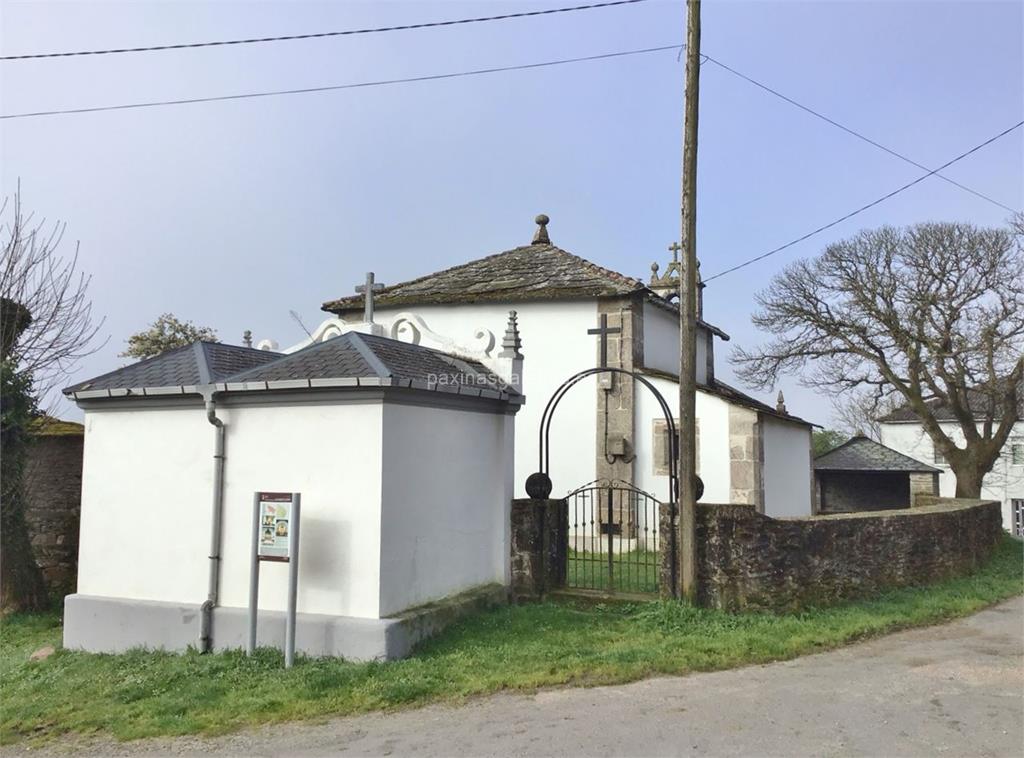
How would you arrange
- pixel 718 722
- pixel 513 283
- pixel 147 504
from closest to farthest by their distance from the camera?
pixel 718 722 < pixel 147 504 < pixel 513 283

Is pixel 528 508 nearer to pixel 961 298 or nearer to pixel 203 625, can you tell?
pixel 203 625

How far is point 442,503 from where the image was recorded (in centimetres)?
874

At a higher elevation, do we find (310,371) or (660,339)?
(660,339)

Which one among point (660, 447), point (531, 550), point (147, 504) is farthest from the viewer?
point (660, 447)

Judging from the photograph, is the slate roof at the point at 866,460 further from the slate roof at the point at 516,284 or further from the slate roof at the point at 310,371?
the slate roof at the point at 310,371

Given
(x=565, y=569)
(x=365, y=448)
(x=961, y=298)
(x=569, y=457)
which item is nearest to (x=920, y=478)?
(x=961, y=298)

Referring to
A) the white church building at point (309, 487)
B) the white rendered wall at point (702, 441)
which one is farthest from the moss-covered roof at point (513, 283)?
the white church building at point (309, 487)

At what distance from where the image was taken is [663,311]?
1784 cm

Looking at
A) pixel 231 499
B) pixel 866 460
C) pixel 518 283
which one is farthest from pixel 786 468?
pixel 231 499

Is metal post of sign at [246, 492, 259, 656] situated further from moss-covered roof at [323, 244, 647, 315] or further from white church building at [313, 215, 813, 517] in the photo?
moss-covered roof at [323, 244, 647, 315]

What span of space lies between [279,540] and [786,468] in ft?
43.5

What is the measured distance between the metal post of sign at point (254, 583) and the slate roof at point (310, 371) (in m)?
1.33

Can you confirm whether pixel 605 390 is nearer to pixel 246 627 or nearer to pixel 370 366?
pixel 370 366

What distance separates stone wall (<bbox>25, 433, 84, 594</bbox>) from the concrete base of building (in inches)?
123
